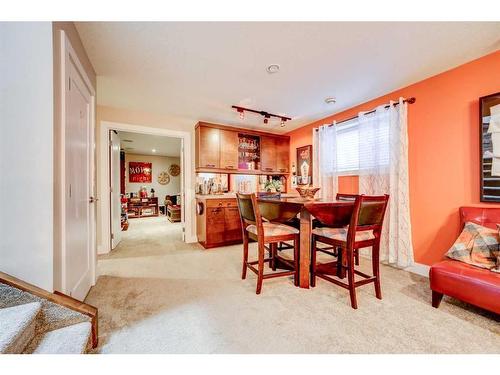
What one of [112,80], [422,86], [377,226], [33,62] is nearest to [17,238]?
[33,62]

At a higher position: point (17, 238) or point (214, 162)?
point (214, 162)

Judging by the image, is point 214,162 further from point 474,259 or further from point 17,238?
point 474,259

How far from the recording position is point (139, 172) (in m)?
8.02

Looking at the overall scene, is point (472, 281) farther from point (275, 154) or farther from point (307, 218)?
point (275, 154)

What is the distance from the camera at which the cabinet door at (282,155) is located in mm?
4523

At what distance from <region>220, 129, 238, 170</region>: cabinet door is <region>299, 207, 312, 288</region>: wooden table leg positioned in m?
2.25

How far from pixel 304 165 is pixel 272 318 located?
3.16 meters

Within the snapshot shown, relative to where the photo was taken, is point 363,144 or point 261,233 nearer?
point 261,233

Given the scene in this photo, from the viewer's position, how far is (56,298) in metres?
1.23

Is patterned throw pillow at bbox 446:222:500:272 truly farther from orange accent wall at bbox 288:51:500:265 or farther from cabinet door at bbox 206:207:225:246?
cabinet door at bbox 206:207:225:246

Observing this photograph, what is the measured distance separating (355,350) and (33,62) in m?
2.65

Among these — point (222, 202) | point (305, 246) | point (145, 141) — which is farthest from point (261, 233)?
point (145, 141)

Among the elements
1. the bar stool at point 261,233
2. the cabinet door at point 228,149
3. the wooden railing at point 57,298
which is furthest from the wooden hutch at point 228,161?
the wooden railing at point 57,298

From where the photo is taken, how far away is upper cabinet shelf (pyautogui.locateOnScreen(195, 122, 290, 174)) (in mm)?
3744
